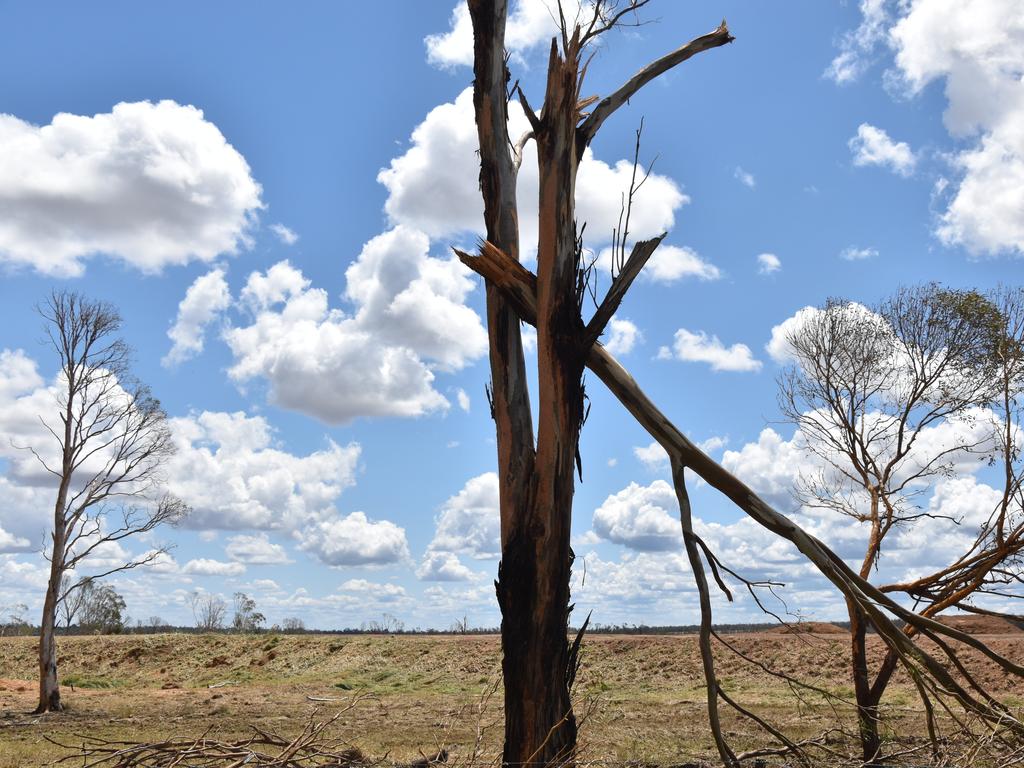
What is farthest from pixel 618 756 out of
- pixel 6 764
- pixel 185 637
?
pixel 185 637

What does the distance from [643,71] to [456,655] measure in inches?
878

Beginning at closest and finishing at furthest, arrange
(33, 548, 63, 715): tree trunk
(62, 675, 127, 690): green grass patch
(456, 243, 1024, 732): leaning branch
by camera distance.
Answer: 1. (456, 243, 1024, 732): leaning branch
2. (33, 548, 63, 715): tree trunk
3. (62, 675, 127, 690): green grass patch

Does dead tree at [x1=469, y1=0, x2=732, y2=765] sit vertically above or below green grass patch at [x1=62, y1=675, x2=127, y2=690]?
above

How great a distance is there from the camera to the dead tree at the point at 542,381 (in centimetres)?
609

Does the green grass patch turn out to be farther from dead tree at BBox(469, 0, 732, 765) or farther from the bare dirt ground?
dead tree at BBox(469, 0, 732, 765)

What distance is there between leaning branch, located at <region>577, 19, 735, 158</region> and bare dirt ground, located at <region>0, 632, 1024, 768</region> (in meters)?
4.13

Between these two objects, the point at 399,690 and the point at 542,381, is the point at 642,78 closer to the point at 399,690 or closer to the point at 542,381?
the point at 542,381

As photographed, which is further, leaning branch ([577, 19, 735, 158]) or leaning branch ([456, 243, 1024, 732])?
leaning branch ([577, 19, 735, 158])

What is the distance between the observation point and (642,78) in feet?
25.0

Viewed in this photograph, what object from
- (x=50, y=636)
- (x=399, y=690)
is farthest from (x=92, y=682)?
(x=399, y=690)

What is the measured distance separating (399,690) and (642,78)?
19111 mm

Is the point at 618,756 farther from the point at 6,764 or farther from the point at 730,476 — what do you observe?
the point at 6,764

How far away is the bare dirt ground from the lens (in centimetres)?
1352

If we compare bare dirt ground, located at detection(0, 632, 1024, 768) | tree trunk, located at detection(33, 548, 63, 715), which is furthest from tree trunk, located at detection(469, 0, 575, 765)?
tree trunk, located at detection(33, 548, 63, 715)
